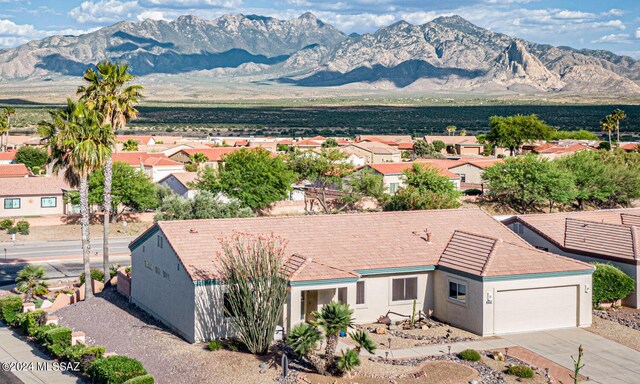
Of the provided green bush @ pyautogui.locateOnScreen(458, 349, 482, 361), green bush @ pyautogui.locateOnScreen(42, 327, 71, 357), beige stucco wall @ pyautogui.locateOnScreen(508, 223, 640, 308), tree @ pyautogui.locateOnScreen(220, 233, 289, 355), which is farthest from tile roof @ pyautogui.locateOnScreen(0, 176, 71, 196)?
green bush @ pyautogui.locateOnScreen(458, 349, 482, 361)

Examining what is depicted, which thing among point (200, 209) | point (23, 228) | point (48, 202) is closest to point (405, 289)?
point (200, 209)

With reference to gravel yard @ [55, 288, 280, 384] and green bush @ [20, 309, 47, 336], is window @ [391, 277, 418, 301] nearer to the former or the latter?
gravel yard @ [55, 288, 280, 384]

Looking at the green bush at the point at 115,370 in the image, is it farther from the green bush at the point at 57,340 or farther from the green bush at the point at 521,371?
the green bush at the point at 521,371

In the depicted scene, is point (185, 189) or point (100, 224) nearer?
point (100, 224)

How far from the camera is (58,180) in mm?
74938

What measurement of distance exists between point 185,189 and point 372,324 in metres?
43.6

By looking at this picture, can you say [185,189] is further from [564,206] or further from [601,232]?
[601,232]

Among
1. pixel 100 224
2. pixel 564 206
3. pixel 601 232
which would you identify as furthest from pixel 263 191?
pixel 601 232

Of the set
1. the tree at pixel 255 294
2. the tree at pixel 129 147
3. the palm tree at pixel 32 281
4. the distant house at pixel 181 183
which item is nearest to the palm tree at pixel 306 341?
the tree at pixel 255 294

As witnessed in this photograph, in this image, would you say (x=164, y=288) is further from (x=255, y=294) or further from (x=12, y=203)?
(x=12, y=203)

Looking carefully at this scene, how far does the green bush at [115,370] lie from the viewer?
27.2 metres

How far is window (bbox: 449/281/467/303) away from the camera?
1369 inches

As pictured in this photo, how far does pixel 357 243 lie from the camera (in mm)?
37344

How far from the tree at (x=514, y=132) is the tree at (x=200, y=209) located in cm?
6511
